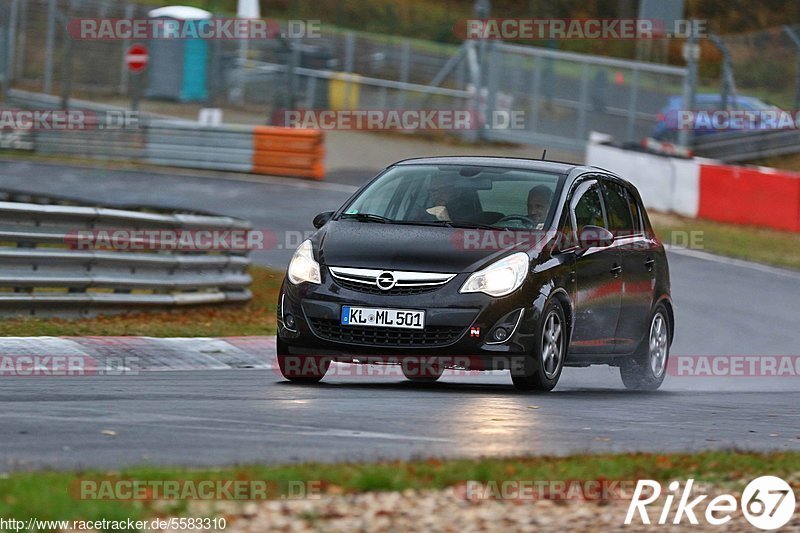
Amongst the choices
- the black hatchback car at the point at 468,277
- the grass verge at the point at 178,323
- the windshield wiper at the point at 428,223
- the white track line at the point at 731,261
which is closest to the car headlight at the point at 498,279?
the black hatchback car at the point at 468,277

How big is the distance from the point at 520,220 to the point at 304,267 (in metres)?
1.51

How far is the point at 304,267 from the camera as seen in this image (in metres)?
10.1

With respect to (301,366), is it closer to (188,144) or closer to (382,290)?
(382,290)

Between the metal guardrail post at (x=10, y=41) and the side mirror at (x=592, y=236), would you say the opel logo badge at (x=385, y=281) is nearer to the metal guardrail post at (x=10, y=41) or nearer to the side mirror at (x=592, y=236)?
the side mirror at (x=592, y=236)

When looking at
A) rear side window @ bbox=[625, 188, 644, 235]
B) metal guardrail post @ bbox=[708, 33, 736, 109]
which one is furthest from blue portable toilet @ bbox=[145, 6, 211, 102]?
rear side window @ bbox=[625, 188, 644, 235]

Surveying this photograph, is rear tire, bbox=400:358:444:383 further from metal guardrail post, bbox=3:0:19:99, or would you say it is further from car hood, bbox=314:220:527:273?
metal guardrail post, bbox=3:0:19:99

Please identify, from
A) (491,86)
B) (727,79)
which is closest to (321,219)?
(727,79)

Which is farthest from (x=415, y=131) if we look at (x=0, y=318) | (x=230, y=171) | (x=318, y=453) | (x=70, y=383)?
(x=318, y=453)

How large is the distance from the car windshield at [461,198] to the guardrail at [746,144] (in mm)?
22283

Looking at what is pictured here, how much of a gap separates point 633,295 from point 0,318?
5.26 metres

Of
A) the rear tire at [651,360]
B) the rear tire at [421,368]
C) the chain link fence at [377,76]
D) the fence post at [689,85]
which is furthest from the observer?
the chain link fence at [377,76]

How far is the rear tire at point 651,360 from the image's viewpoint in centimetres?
1183

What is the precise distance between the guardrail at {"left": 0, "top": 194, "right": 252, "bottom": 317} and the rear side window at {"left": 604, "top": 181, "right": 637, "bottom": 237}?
468cm

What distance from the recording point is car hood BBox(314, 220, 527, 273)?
9734 millimetres
